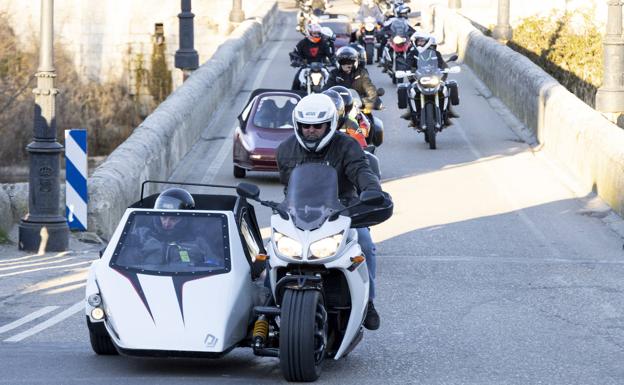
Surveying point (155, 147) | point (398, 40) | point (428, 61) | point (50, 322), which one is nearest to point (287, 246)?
point (50, 322)

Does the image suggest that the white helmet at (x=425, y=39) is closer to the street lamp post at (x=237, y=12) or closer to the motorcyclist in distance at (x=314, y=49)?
the motorcyclist in distance at (x=314, y=49)

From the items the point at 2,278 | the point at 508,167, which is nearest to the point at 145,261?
the point at 2,278

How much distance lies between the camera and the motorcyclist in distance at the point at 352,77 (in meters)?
23.1

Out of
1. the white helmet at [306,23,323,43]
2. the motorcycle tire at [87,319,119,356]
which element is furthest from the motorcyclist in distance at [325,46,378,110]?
the motorcycle tire at [87,319,119,356]

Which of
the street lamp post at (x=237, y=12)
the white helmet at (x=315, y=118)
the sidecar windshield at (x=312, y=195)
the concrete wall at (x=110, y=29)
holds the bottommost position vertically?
the concrete wall at (x=110, y=29)

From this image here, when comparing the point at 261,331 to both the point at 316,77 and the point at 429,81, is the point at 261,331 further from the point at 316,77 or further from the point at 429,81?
the point at 316,77

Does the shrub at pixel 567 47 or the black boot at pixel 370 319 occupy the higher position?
the black boot at pixel 370 319

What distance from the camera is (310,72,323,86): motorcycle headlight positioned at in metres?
28.0

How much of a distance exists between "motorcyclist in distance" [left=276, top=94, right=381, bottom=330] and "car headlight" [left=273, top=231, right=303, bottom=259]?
29.1 inches

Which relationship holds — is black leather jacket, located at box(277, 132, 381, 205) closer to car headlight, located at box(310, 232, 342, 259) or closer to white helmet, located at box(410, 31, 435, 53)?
car headlight, located at box(310, 232, 342, 259)

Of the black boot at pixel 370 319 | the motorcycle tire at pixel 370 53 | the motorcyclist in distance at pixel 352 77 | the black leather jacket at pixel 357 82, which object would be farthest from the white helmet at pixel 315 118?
the motorcycle tire at pixel 370 53

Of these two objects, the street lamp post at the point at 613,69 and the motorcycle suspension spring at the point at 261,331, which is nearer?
the motorcycle suspension spring at the point at 261,331

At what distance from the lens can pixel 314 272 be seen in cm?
988

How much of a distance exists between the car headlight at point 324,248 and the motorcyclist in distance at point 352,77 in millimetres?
13286
